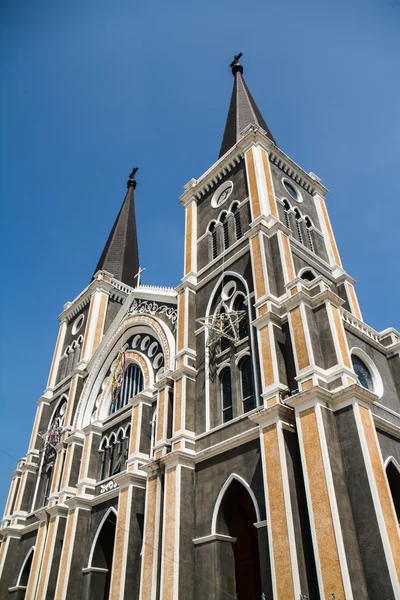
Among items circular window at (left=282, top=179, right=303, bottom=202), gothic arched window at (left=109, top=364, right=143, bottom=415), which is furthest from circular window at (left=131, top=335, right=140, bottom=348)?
circular window at (left=282, top=179, right=303, bottom=202)

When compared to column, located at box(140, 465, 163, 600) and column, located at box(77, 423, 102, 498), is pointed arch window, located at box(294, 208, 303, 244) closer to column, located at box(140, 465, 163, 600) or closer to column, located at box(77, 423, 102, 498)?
column, located at box(140, 465, 163, 600)

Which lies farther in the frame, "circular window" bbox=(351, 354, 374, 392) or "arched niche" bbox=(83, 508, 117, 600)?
"arched niche" bbox=(83, 508, 117, 600)

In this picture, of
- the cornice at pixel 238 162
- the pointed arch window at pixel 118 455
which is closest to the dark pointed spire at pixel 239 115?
the cornice at pixel 238 162

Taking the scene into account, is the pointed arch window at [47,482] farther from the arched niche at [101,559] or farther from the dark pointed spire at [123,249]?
the dark pointed spire at [123,249]

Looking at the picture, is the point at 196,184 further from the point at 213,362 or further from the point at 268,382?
the point at 268,382

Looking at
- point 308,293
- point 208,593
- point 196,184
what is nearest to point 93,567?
point 208,593

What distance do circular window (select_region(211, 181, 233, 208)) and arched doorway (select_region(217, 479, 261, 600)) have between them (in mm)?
11953

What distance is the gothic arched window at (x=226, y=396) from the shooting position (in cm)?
1568

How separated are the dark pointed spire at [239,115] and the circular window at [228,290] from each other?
31.1 ft

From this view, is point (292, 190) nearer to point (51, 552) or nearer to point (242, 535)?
point (242, 535)

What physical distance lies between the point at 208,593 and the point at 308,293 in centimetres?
843

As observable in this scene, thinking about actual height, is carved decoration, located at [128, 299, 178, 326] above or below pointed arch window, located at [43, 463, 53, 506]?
above

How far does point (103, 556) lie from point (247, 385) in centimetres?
925

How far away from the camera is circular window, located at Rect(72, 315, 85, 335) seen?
30.1m
